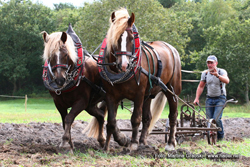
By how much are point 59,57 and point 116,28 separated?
3.31 feet

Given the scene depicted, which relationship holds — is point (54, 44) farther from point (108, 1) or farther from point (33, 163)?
point (108, 1)

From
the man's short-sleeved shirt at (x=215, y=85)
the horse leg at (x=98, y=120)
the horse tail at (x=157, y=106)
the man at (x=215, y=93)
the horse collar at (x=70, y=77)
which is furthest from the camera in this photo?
the man's short-sleeved shirt at (x=215, y=85)

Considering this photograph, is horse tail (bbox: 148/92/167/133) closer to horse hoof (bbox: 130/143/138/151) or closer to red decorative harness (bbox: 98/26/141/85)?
horse hoof (bbox: 130/143/138/151)

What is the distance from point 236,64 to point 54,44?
20706 millimetres

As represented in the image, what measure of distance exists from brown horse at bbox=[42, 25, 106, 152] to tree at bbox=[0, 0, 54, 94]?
93.9 feet

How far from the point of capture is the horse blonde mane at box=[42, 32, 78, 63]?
4854mm

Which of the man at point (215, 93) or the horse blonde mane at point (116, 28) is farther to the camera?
the man at point (215, 93)

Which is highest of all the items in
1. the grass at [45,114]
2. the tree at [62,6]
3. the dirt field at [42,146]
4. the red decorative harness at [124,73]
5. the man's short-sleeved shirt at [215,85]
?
the tree at [62,6]

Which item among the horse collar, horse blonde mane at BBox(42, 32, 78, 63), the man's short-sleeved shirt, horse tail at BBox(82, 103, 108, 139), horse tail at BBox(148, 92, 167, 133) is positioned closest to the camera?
horse blonde mane at BBox(42, 32, 78, 63)

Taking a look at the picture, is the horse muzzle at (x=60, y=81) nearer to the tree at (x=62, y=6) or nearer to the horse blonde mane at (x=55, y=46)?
the horse blonde mane at (x=55, y=46)

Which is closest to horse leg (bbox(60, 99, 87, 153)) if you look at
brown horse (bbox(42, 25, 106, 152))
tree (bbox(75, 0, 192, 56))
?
brown horse (bbox(42, 25, 106, 152))

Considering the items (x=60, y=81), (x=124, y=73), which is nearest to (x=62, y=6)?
(x=60, y=81)

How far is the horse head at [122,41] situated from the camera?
452 centimetres

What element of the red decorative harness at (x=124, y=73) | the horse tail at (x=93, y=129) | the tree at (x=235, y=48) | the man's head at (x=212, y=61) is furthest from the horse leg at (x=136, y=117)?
the tree at (x=235, y=48)
